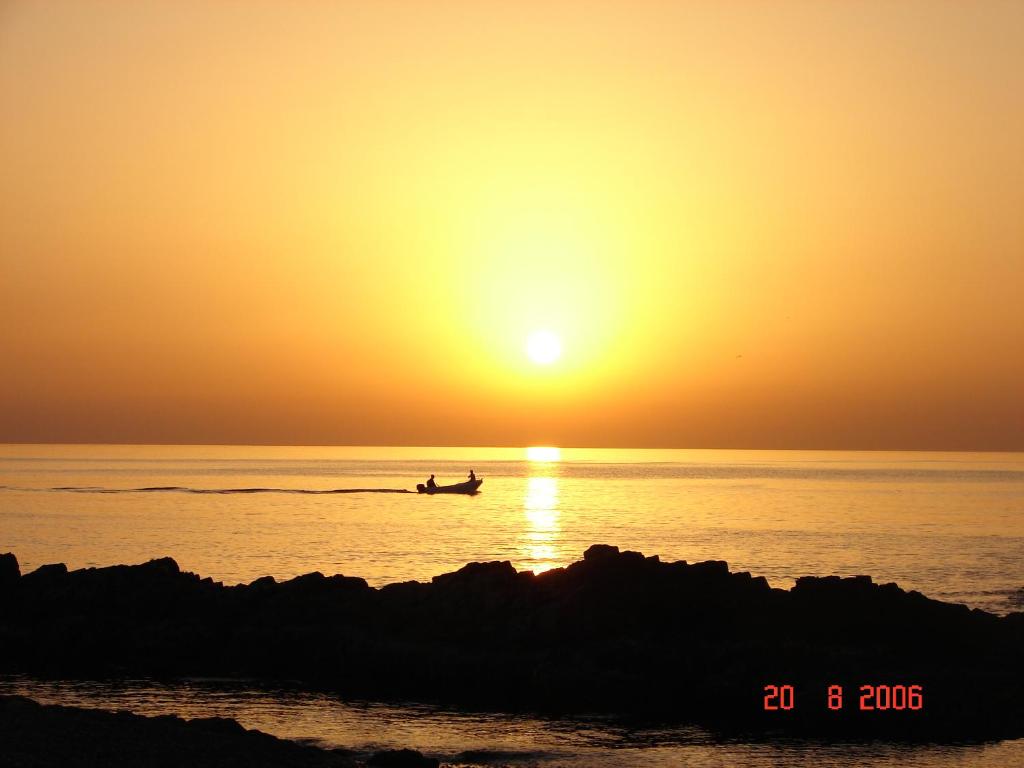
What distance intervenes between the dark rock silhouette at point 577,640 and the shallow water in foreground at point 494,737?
162 centimetres

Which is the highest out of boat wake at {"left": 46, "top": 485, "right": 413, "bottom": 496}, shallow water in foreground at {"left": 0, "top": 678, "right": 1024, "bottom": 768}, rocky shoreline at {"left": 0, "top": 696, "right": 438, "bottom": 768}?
rocky shoreline at {"left": 0, "top": 696, "right": 438, "bottom": 768}

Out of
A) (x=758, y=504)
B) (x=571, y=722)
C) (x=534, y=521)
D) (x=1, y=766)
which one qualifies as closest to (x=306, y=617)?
(x=571, y=722)

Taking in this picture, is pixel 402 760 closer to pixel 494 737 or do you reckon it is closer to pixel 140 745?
pixel 494 737

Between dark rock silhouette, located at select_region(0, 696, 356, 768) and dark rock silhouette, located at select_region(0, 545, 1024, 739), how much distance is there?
32.1 feet

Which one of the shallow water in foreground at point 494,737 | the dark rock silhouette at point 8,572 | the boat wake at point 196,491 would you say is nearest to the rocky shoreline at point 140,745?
the shallow water in foreground at point 494,737

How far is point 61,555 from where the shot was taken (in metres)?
73.6

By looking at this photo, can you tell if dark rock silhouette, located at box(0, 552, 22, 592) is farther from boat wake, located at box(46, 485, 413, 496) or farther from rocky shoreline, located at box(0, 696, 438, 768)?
boat wake, located at box(46, 485, 413, 496)

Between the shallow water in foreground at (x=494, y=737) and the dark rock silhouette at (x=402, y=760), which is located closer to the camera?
the dark rock silhouette at (x=402, y=760)

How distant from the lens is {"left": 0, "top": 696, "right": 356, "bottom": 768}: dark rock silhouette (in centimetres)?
2181

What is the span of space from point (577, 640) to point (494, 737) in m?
7.04

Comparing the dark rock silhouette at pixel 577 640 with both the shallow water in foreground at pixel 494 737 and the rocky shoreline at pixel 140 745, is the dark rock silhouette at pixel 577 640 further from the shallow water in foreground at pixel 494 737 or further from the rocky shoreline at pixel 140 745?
the rocky shoreline at pixel 140 745

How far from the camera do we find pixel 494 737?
29.3 m

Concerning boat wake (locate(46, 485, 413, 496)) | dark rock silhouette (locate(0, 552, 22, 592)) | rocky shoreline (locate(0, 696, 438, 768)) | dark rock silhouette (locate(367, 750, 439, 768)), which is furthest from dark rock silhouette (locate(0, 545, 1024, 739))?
boat wake (locate(46, 485, 413, 496))

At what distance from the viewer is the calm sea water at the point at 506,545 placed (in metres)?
28.7
